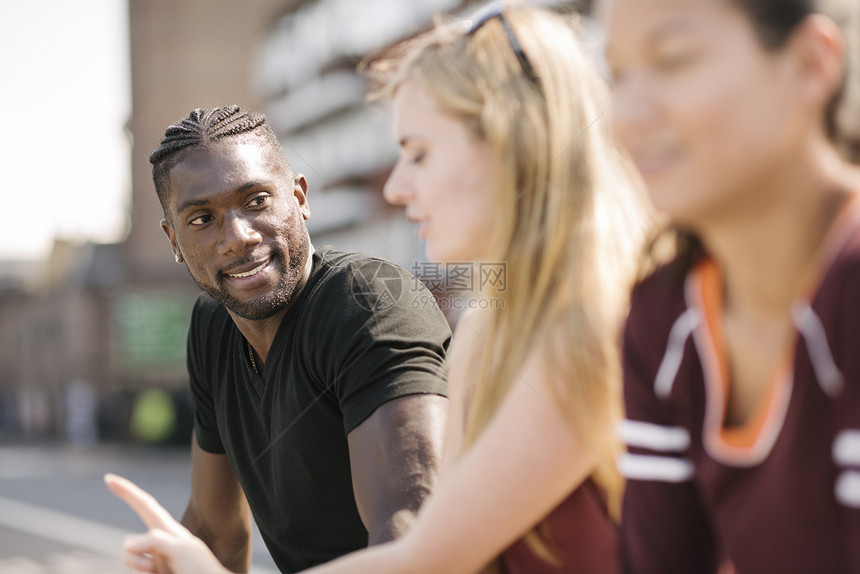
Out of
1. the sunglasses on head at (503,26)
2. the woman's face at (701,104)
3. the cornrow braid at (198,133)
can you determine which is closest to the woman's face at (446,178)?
the sunglasses on head at (503,26)

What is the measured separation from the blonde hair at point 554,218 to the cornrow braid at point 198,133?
38.3 inches

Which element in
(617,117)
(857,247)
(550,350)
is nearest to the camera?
(857,247)

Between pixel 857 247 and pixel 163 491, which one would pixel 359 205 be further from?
pixel 857 247

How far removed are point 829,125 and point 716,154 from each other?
0.13m

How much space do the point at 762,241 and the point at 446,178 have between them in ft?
2.37

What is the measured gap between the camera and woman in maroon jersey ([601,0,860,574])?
3.21ft

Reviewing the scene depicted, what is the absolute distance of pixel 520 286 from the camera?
5.11 feet

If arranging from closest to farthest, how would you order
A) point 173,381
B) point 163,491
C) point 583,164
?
point 583,164 → point 163,491 → point 173,381

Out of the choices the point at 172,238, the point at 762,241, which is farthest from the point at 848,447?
the point at 172,238

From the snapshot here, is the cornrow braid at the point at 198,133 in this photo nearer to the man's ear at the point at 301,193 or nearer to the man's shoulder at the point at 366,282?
the man's ear at the point at 301,193

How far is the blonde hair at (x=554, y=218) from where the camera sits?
146 centimetres

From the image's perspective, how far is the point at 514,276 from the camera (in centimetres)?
157

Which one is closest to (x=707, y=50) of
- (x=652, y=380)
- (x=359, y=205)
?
(x=652, y=380)

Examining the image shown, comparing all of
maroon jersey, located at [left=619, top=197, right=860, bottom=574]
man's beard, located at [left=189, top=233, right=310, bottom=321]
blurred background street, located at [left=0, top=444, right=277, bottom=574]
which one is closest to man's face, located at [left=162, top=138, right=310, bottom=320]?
man's beard, located at [left=189, top=233, right=310, bottom=321]
